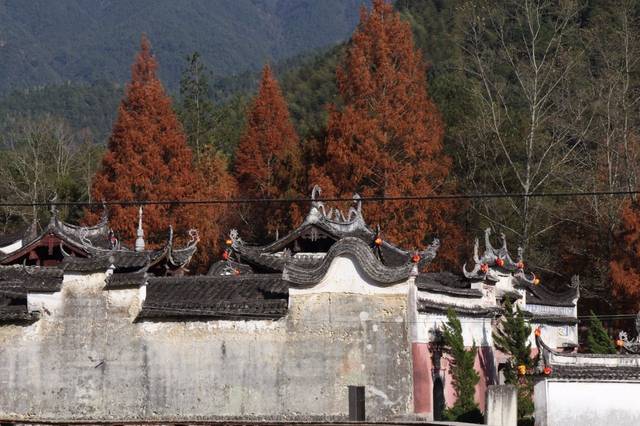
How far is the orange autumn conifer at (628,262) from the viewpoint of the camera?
4681 cm

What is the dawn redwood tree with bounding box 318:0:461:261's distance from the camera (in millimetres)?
53312

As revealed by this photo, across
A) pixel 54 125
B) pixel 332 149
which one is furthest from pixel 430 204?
pixel 54 125

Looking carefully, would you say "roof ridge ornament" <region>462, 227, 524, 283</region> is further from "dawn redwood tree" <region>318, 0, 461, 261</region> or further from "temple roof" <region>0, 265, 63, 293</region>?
"temple roof" <region>0, 265, 63, 293</region>

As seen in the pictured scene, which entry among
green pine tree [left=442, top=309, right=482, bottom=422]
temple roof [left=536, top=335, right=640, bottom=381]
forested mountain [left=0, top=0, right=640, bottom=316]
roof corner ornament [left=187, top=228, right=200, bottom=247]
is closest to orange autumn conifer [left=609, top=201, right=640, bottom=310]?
forested mountain [left=0, top=0, right=640, bottom=316]

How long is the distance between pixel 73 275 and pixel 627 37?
98.1 ft

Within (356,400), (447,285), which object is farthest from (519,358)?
(447,285)

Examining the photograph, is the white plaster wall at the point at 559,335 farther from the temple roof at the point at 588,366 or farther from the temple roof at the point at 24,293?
the temple roof at the point at 24,293

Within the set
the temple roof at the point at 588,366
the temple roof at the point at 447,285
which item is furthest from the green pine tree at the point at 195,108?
the temple roof at the point at 588,366

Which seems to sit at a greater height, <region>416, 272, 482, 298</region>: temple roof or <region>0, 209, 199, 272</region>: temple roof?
<region>0, 209, 199, 272</region>: temple roof

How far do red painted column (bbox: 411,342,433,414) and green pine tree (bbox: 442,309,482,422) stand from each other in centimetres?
83

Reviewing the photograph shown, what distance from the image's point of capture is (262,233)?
6062 cm

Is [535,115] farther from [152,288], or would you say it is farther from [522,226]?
[152,288]

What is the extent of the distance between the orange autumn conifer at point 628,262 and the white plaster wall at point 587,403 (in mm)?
14323

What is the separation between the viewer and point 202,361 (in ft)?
112
